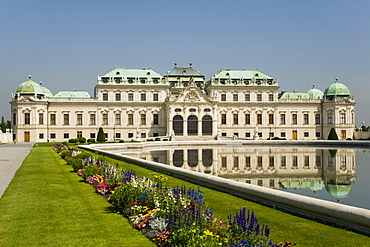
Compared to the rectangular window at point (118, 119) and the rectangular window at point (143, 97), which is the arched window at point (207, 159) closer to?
the rectangular window at point (143, 97)

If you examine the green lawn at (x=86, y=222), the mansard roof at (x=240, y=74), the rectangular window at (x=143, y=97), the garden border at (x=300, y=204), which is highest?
the mansard roof at (x=240, y=74)

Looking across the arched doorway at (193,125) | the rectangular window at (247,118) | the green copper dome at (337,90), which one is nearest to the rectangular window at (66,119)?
the arched doorway at (193,125)

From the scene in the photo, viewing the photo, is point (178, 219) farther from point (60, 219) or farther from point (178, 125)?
point (178, 125)

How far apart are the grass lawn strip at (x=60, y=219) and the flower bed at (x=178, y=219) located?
12.9 inches

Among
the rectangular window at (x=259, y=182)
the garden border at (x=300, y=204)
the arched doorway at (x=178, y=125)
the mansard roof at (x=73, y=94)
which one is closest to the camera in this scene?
the garden border at (x=300, y=204)

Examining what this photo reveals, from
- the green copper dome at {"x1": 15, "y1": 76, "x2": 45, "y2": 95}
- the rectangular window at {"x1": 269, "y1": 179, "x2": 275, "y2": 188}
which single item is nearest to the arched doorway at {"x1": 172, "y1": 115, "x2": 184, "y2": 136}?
the green copper dome at {"x1": 15, "y1": 76, "x2": 45, "y2": 95}

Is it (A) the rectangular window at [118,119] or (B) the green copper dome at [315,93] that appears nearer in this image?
(A) the rectangular window at [118,119]

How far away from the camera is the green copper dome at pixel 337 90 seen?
7312 cm

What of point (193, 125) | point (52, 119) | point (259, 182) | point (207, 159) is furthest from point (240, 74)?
point (259, 182)

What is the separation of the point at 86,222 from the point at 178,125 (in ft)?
190

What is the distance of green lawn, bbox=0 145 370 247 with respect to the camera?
25.4 ft

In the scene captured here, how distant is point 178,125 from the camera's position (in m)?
67.1

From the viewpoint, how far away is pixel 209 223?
7.62m

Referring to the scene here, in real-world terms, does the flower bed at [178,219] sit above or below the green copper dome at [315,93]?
below
